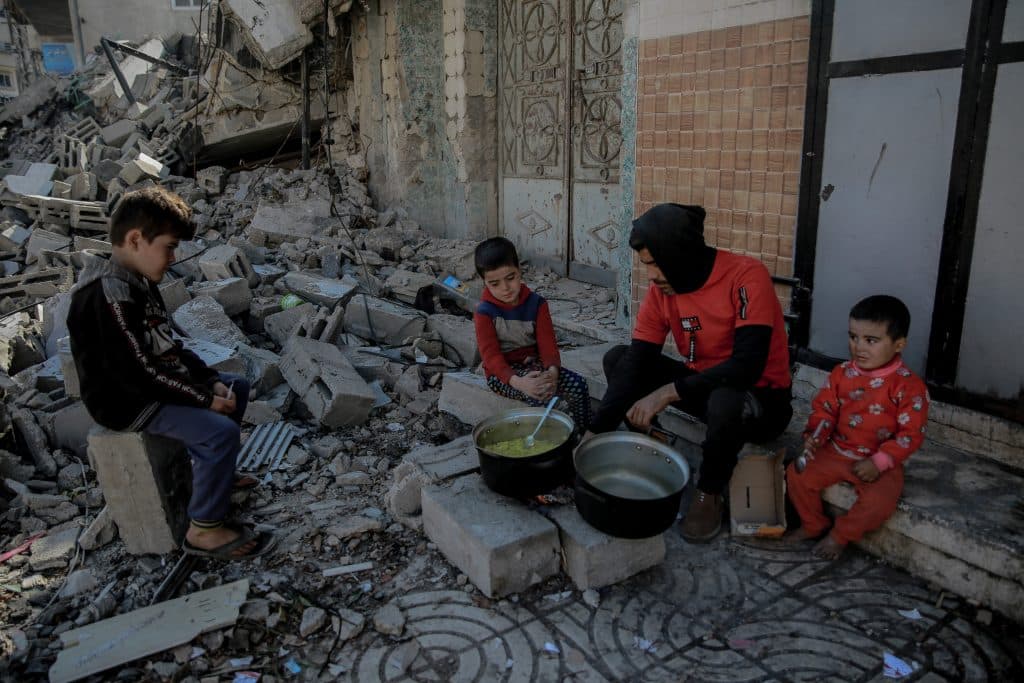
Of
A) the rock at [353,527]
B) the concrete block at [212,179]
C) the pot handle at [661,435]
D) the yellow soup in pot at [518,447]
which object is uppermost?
the concrete block at [212,179]

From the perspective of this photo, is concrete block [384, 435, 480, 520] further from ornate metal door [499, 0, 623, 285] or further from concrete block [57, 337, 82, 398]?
ornate metal door [499, 0, 623, 285]

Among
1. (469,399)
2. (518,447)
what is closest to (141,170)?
(469,399)

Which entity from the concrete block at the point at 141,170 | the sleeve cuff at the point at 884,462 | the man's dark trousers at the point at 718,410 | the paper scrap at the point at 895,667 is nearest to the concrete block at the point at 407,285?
the man's dark trousers at the point at 718,410

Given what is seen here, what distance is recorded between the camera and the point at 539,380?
357 centimetres

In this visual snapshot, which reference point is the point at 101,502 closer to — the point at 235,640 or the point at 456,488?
the point at 235,640

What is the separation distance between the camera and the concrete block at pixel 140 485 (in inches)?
123

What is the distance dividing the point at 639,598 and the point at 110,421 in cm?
240

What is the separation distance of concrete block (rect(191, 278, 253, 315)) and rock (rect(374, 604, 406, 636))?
12.6ft

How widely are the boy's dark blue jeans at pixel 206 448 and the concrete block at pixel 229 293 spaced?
2.90 meters

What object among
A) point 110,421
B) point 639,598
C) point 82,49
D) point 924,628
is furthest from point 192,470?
point 82,49

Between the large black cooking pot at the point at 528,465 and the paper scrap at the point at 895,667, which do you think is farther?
the large black cooking pot at the point at 528,465

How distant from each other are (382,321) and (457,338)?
74 cm

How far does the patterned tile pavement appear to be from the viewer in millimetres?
2520

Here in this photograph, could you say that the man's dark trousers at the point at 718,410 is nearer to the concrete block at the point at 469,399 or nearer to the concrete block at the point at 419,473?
the concrete block at the point at 419,473
